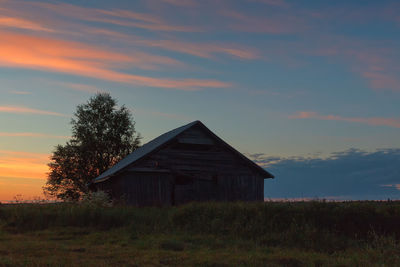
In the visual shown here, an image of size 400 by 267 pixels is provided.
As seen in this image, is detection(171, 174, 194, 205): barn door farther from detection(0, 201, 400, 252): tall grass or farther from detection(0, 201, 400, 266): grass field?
detection(0, 201, 400, 252): tall grass

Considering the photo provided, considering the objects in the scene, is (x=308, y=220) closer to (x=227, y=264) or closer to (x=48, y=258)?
(x=227, y=264)

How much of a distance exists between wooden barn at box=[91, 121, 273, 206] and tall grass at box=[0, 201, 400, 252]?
370 inches

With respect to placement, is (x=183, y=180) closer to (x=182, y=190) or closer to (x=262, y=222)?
(x=182, y=190)

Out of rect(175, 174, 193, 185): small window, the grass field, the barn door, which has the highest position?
rect(175, 174, 193, 185): small window

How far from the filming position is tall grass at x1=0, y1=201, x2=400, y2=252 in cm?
1770

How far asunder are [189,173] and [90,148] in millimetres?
25486

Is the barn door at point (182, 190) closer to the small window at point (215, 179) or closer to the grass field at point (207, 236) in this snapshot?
the small window at point (215, 179)

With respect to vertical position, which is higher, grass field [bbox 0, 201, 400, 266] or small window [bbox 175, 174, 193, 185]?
small window [bbox 175, 174, 193, 185]

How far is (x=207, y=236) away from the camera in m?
18.4

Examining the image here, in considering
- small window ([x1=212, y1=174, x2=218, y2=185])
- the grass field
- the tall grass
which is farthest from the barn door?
the tall grass

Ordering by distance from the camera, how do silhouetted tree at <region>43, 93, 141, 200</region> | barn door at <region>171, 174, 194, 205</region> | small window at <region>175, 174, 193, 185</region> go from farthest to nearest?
silhouetted tree at <region>43, 93, 141, 200</region> → small window at <region>175, 174, 193, 185</region> → barn door at <region>171, 174, 194, 205</region>

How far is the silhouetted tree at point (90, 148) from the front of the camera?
56094 millimetres

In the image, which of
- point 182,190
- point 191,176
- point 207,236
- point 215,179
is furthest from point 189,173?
point 207,236

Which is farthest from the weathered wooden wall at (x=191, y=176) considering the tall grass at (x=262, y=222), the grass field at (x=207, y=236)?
the tall grass at (x=262, y=222)
